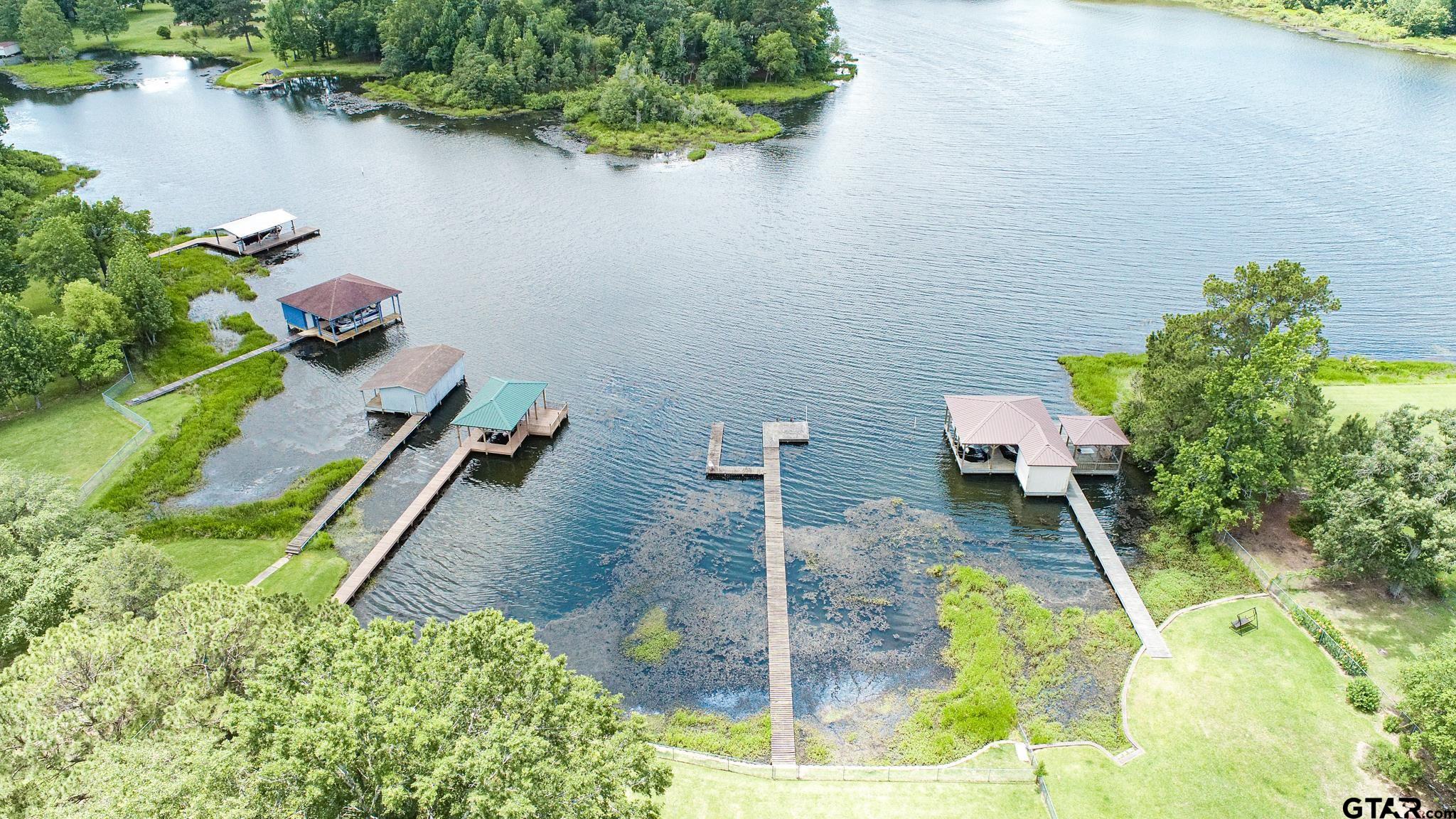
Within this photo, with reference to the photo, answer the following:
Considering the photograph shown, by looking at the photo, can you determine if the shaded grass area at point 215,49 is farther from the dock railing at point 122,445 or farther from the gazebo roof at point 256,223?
the dock railing at point 122,445

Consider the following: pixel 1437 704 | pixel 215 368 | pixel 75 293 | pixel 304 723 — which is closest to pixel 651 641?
pixel 304 723

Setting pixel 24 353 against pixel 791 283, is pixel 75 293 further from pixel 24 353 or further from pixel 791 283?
pixel 791 283

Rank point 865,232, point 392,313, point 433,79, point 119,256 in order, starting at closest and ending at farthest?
1. point 119,256
2. point 392,313
3. point 865,232
4. point 433,79

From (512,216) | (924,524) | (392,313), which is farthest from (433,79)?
(924,524)

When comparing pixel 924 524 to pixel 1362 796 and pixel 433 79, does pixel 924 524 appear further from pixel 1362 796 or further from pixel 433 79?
pixel 433 79

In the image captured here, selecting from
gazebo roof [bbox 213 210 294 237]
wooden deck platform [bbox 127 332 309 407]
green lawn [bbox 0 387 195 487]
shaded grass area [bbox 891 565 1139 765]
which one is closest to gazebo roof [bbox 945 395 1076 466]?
shaded grass area [bbox 891 565 1139 765]

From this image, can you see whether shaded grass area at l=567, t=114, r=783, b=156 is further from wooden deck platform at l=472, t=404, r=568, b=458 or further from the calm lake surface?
wooden deck platform at l=472, t=404, r=568, b=458
